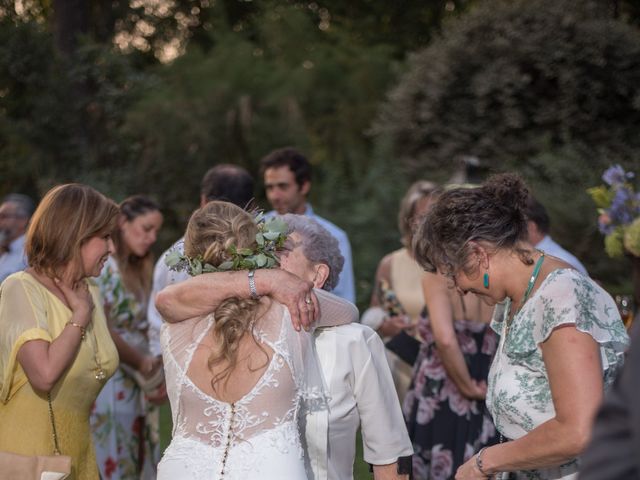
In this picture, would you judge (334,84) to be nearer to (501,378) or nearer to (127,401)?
(127,401)

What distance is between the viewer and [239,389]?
294 centimetres

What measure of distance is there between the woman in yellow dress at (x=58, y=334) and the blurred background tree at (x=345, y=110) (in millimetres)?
7569

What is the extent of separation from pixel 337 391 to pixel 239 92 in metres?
13.3

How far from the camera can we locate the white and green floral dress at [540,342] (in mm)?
2949

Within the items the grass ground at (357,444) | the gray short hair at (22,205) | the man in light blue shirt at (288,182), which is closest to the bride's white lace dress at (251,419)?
the grass ground at (357,444)

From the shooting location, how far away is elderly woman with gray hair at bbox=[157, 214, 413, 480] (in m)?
3.18

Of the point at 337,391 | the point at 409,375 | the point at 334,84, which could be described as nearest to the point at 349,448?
the point at 337,391

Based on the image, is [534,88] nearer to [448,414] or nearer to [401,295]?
[401,295]

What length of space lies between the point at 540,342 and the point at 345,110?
48.2 feet

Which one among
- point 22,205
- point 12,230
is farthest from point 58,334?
point 22,205

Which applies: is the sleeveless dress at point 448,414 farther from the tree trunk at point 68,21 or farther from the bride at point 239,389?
the tree trunk at point 68,21

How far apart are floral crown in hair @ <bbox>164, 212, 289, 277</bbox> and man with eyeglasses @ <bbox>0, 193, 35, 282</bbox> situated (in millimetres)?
3668

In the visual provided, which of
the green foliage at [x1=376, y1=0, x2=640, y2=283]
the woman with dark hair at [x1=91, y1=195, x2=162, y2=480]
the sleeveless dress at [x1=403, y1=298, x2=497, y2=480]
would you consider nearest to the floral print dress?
the woman with dark hair at [x1=91, y1=195, x2=162, y2=480]

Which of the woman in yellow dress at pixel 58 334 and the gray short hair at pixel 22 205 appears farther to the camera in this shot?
the gray short hair at pixel 22 205
